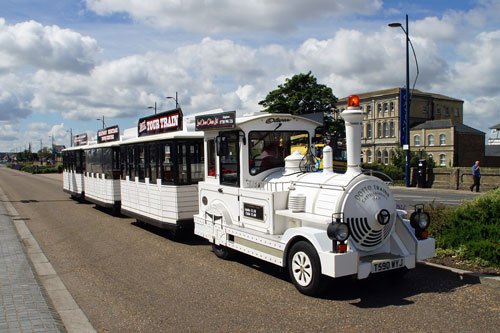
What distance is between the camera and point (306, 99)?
144 feet

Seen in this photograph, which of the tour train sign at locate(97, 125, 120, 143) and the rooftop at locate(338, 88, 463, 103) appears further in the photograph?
the rooftop at locate(338, 88, 463, 103)

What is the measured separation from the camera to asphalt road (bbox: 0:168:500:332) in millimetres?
4980

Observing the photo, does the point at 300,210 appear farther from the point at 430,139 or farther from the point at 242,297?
the point at 430,139

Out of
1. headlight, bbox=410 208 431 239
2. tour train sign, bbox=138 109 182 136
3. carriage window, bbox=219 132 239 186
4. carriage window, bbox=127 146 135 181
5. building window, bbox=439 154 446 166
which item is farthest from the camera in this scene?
building window, bbox=439 154 446 166

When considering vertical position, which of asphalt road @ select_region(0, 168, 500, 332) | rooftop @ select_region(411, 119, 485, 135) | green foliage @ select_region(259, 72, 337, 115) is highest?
green foliage @ select_region(259, 72, 337, 115)

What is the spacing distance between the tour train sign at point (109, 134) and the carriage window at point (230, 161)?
10.0m

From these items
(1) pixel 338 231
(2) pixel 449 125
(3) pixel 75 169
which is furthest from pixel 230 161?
(2) pixel 449 125

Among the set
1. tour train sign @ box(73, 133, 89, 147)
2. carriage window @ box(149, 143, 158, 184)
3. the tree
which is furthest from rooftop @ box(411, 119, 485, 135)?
carriage window @ box(149, 143, 158, 184)

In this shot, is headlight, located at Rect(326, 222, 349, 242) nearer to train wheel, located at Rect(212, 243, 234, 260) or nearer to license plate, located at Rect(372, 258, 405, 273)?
license plate, located at Rect(372, 258, 405, 273)

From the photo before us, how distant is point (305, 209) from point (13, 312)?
4.13 metres

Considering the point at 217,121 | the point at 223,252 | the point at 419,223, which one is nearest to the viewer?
the point at 419,223

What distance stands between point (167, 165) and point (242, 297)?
5106mm

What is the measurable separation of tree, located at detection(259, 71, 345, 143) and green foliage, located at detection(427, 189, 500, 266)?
3611 cm

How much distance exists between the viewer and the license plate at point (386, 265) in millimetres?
5706
